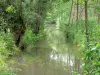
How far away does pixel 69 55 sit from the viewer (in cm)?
1199

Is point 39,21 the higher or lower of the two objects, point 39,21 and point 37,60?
the higher

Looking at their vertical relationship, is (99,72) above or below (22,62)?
above

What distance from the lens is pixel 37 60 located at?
412 inches

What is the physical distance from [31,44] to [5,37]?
277cm

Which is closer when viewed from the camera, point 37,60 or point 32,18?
point 37,60

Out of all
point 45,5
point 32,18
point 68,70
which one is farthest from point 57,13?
point 68,70

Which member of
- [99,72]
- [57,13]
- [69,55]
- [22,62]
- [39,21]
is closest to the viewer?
[99,72]

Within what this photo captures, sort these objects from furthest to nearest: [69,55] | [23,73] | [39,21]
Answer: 1. [39,21]
2. [69,55]
3. [23,73]

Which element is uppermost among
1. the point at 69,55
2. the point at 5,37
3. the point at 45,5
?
the point at 45,5

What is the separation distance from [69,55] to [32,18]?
3.11 meters

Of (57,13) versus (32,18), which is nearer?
(32,18)

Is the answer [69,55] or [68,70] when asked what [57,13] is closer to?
[69,55]

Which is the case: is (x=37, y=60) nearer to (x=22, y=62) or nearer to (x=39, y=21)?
(x=22, y=62)

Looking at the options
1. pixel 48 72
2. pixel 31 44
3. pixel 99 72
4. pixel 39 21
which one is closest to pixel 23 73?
pixel 48 72
